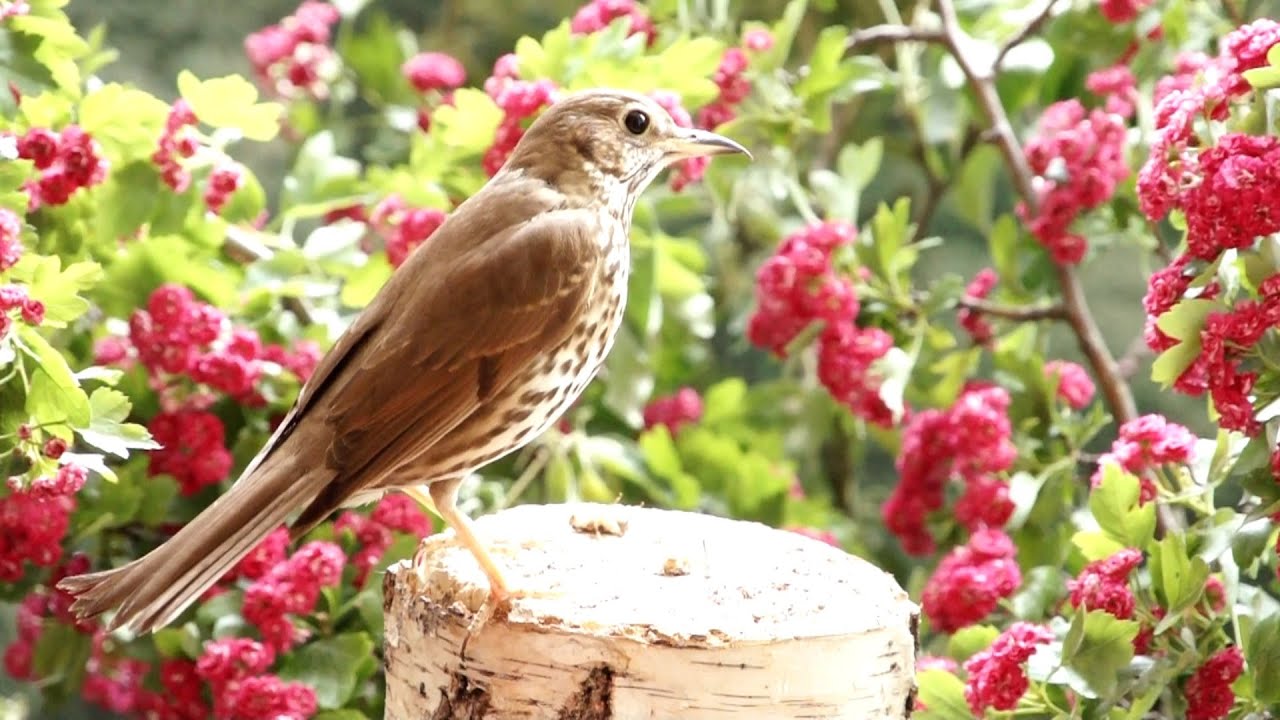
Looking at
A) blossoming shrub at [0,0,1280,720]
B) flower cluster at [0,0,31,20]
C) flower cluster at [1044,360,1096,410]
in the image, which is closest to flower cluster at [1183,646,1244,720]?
blossoming shrub at [0,0,1280,720]

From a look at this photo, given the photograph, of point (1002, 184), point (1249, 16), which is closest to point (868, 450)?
point (1002, 184)

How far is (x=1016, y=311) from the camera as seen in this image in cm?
246

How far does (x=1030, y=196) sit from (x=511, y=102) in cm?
82

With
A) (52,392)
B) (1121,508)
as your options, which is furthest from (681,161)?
(52,392)

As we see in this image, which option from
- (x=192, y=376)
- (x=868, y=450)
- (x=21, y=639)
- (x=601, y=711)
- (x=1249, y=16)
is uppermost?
(x=1249, y=16)

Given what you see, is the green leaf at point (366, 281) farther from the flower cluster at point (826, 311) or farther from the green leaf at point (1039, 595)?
the green leaf at point (1039, 595)

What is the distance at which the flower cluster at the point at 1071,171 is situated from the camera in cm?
233

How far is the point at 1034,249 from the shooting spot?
8.13ft

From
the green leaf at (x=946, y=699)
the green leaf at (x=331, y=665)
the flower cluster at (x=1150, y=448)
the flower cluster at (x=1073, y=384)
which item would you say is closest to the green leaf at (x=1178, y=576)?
the flower cluster at (x=1150, y=448)

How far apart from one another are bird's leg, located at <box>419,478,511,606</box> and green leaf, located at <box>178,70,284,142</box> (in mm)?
545

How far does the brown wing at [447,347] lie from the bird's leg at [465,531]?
0.08 m

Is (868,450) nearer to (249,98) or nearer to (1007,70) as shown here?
(1007,70)

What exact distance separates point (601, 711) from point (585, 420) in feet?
4.08

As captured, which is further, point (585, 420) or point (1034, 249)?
point (585, 420)
